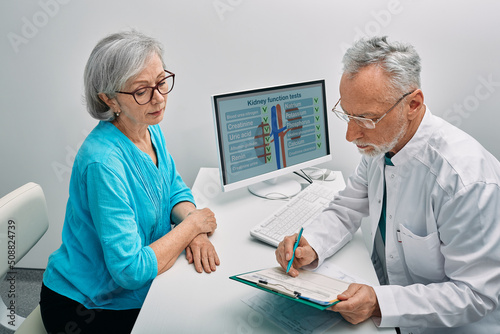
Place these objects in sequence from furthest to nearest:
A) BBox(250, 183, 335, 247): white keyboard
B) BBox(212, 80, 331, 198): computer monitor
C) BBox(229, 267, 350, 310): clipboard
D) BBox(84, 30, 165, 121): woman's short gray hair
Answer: BBox(212, 80, 331, 198): computer monitor → BBox(250, 183, 335, 247): white keyboard → BBox(84, 30, 165, 121): woman's short gray hair → BBox(229, 267, 350, 310): clipboard

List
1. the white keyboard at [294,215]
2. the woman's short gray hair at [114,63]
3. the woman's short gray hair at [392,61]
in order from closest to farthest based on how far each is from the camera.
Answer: the woman's short gray hair at [392,61] < the woman's short gray hair at [114,63] < the white keyboard at [294,215]

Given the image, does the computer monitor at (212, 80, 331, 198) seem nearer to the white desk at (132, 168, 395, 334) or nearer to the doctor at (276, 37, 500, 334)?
the white desk at (132, 168, 395, 334)

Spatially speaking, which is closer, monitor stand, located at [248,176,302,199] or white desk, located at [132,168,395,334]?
white desk, located at [132,168,395,334]

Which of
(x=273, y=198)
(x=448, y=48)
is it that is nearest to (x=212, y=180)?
(x=273, y=198)

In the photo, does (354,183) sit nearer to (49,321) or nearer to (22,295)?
(49,321)

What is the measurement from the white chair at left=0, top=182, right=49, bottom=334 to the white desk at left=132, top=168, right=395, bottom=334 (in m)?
0.52

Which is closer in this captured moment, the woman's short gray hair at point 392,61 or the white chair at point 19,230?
the woman's short gray hair at point 392,61

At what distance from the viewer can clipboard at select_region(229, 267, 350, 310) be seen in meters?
0.99

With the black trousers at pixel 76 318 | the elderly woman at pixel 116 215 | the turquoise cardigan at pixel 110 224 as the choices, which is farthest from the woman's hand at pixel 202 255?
the black trousers at pixel 76 318

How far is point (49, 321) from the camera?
52.6 inches

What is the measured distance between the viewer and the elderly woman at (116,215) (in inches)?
48.3

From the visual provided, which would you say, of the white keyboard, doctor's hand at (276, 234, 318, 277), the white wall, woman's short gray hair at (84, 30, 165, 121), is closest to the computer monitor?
the white keyboard

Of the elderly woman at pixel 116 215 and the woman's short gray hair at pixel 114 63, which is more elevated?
the woman's short gray hair at pixel 114 63

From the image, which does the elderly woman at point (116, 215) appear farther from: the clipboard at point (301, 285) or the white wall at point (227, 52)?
the white wall at point (227, 52)
